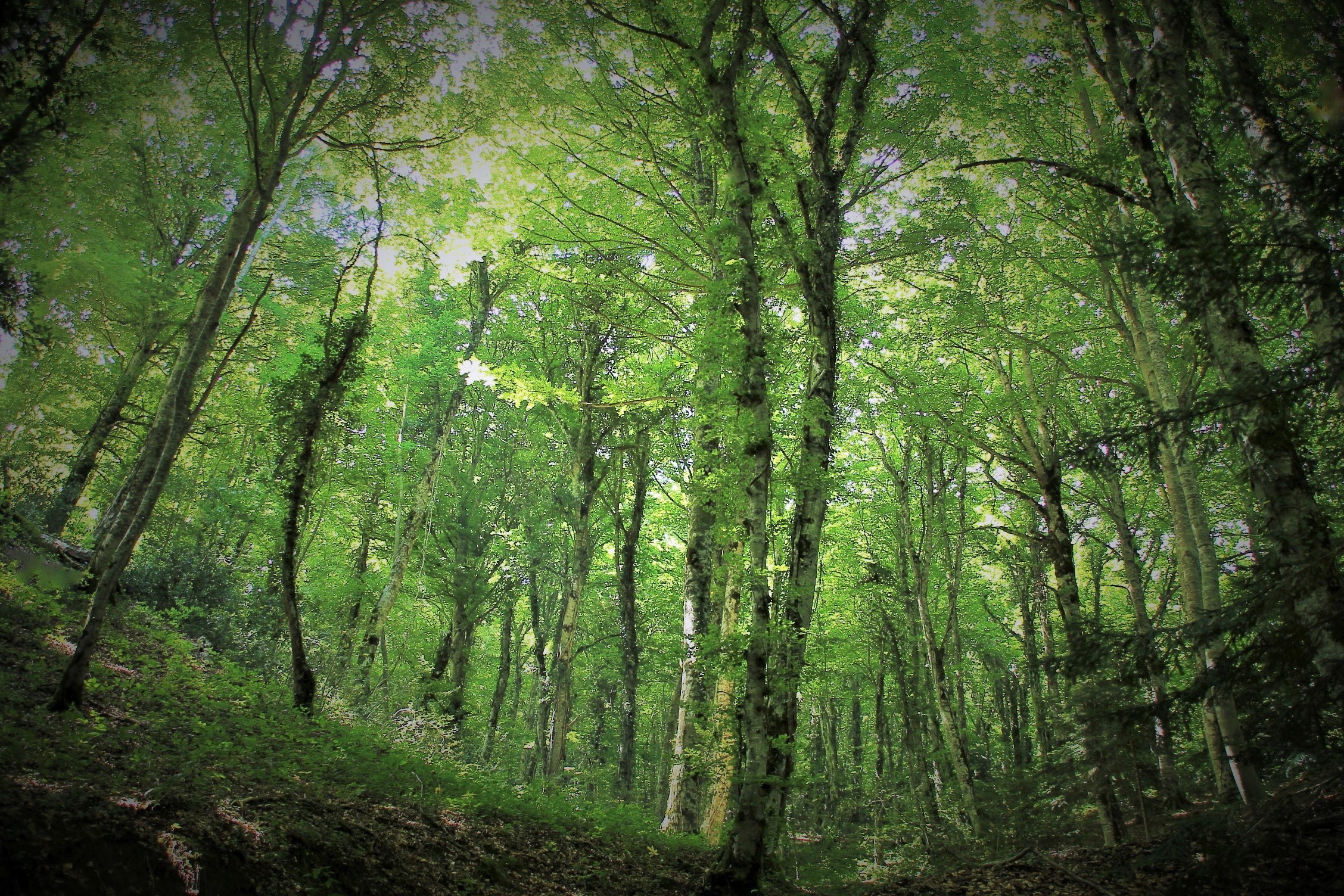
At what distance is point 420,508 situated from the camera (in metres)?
11.7

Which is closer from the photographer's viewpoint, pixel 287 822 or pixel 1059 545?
pixel 287 822

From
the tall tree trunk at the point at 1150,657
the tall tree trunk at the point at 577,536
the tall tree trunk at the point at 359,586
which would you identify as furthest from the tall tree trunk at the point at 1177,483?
the tall tree trunk at the point at 359,586

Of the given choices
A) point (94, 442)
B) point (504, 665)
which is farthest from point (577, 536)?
point (504, 665)

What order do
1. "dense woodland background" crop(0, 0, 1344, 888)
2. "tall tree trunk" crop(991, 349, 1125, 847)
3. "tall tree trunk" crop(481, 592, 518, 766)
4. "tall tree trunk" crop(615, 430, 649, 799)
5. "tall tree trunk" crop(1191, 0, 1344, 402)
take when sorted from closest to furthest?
"tall tree trunk" crop(1191, 0, 1344, 402), "dense woodland background" crop(0, 0, 1344, 888), "tall tree trunk" crop(991, 349, 1125, 847), "tall tree trunk" crop(615, 430, 649, 799), "tall tree trunk" crop(481, 592, 518, 766)

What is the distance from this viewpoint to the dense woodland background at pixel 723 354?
4113mm

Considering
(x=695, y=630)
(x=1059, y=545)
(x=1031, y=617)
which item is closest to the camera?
(x=695, y=630)

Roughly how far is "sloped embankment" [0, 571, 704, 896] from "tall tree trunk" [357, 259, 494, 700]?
291 cm

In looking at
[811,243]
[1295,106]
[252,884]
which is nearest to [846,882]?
[252,884]

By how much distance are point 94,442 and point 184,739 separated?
880 cm

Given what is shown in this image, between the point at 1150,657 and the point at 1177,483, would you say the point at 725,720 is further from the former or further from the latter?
the point at 1177,483

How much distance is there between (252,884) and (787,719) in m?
4.80

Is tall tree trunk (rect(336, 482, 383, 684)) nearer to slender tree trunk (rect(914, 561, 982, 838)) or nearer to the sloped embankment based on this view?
the sloped embankment

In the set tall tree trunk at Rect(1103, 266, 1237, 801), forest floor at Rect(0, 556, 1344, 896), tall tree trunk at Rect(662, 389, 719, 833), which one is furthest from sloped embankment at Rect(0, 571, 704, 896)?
tall tree trunk at Rect(1103, 266, 1237, 801)

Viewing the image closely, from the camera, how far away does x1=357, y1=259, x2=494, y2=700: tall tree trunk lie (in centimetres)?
1045
